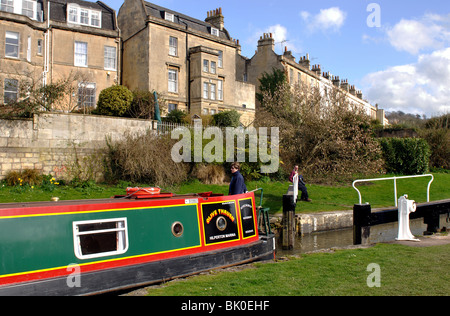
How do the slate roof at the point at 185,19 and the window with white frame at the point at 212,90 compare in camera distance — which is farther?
the window with white frame at the point at 212,90

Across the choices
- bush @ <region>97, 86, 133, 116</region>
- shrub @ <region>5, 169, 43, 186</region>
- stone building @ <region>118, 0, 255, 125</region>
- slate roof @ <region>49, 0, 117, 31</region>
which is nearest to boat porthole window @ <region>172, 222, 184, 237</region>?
shrub @ <region>5, 169, 43, 186</region>

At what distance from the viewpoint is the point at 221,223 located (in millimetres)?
7238

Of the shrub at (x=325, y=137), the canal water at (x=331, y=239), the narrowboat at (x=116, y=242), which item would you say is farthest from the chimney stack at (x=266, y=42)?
the narrowboat at (x=116, y=242)

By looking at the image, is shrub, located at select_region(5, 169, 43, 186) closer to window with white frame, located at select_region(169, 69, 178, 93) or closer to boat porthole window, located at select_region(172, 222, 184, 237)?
boat porthole window, located at select_region(172, 222, 184, 237)

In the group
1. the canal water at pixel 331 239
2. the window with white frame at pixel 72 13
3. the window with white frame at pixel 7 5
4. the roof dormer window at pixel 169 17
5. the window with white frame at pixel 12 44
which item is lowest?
the canal water at pixel 331 239

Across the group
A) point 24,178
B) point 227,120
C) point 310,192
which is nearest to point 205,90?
point 227,120

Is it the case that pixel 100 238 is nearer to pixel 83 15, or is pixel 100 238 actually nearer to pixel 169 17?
pixel 83 15

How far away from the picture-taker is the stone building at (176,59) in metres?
23.7

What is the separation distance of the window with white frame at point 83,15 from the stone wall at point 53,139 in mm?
11269

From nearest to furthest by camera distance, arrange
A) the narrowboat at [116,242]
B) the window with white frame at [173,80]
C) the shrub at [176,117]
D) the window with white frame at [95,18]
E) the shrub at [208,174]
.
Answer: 1. the narrowboat at [116,242]
2. the shrub at [208,174]
3. the shrub at [176,117]
4. the window with white frame at [95,18]
5. the window with white frame at [173,80]

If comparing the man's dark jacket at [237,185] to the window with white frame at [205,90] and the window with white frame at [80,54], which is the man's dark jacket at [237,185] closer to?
the window with white frame at [80,54]

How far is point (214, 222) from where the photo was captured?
711 centimetres
